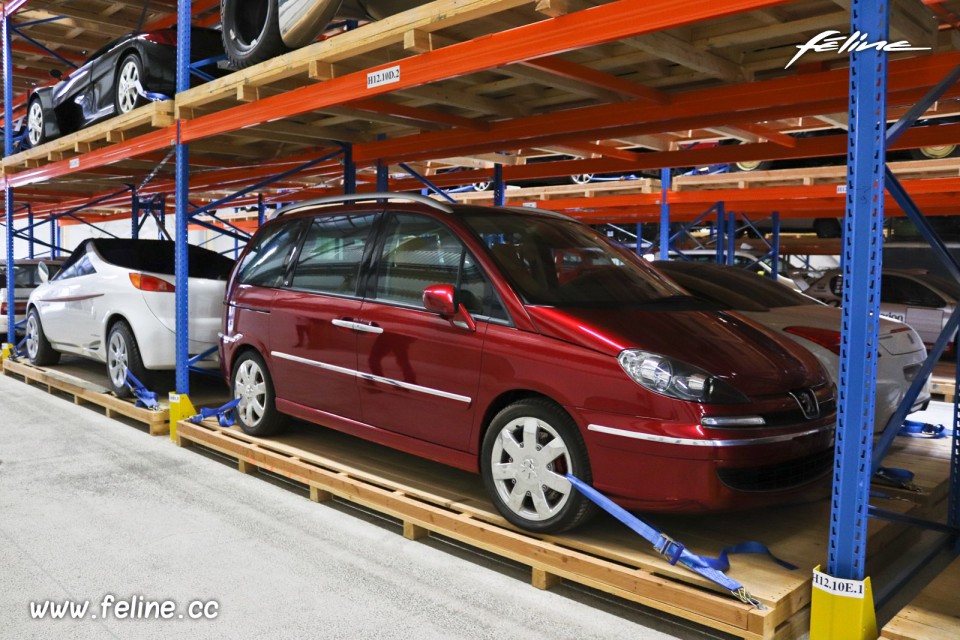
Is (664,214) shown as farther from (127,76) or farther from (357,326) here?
(357,326)

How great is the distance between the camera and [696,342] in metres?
3.64

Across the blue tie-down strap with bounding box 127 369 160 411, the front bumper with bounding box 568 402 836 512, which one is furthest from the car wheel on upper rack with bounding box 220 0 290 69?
the front bumper with bounding box 568 402 836 512

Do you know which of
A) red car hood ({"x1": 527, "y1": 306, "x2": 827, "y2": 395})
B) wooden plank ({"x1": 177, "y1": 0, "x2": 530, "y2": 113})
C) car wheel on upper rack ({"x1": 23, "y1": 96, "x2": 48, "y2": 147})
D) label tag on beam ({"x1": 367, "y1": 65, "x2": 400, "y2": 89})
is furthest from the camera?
car wheel on upper rack ({"x1": 23, "y1": 96, "x2": 48, "y2": 147})

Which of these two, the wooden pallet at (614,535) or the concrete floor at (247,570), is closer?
the wooden pallet at (614,535)

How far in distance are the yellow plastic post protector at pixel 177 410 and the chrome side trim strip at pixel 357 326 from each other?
7.64 feet

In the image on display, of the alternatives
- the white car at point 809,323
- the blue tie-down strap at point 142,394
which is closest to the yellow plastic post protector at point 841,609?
the white car at point 809,323

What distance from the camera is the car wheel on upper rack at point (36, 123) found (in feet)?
31.5

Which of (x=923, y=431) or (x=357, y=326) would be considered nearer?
(x=357, y=326)

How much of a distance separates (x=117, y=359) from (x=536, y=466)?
16.1 feet

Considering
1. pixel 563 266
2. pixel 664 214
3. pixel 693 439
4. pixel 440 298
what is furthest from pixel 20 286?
pixel 693 439

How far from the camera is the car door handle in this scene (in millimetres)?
4492

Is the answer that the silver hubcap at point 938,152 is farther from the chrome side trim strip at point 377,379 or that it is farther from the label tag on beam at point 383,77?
the chrome side trim strip at point 377,379

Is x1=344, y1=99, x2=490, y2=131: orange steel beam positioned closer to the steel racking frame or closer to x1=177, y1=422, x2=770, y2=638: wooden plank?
the steel racking frame

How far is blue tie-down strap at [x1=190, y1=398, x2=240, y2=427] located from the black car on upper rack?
266 cm
